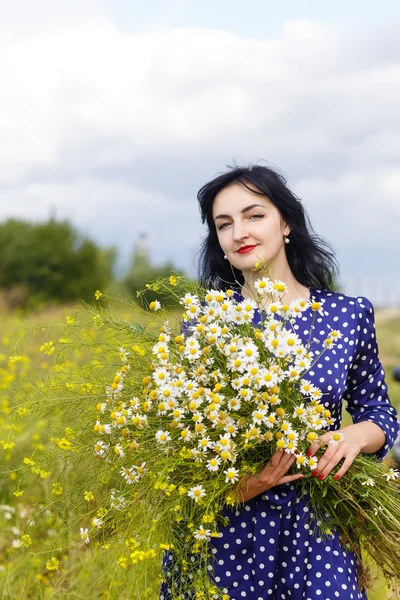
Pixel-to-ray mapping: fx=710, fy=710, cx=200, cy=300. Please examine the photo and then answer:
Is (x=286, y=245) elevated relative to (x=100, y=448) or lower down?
elevated

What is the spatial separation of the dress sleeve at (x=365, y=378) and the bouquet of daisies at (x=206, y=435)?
0.32 m

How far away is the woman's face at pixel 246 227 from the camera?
2.47 meters

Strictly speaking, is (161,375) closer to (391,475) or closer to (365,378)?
(391,475)

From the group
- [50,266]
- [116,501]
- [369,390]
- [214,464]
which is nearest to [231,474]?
[214,464]

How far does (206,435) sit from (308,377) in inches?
20.0

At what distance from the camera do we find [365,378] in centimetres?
257

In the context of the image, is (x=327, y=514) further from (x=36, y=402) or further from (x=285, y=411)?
(x=36, y=402)

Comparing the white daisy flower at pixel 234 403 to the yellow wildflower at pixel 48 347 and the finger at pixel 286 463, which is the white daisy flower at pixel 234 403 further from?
the yellow wildflower at pixel 48 347

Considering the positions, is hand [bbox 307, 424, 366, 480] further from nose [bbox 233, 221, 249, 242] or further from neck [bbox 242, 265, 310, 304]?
nose [bbox 233, 221, 249, 242]

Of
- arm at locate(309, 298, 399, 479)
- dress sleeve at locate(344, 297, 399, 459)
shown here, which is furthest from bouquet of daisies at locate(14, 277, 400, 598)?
dress sleeve at locate(344, 297, 399, 459)

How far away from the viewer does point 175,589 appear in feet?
7.68

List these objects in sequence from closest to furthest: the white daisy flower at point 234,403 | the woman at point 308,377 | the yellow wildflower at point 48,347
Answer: the white daisy flower at point 234,403 < the woman at point 308,377 < the yellow wildflower at point 48,347

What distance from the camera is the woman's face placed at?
2469 millimetres

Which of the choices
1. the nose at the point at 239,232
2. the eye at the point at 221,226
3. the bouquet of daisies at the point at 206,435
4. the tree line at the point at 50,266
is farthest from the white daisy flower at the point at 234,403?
the tree line at the point at 50,266
